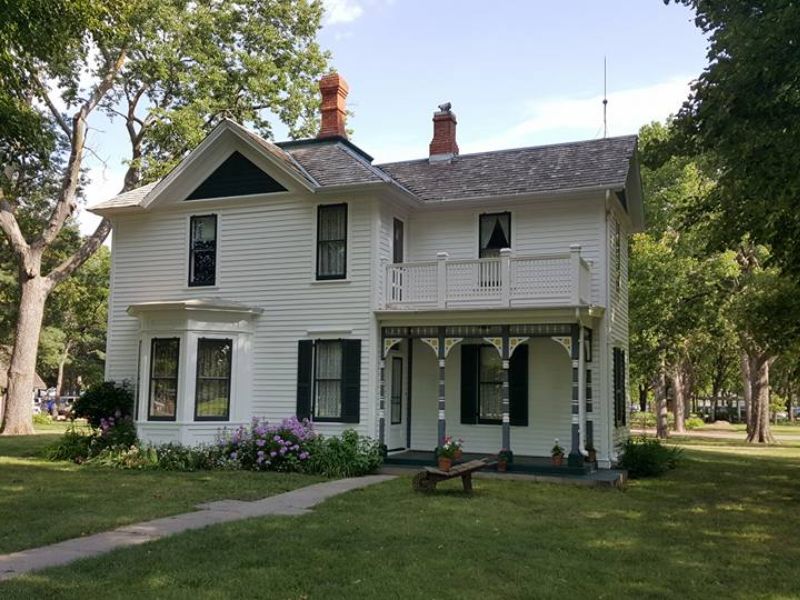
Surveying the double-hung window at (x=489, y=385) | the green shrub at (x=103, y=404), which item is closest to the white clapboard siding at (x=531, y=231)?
the double-hung window at (x=489, y=385)

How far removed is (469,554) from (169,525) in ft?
13.0

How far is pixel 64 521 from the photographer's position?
9.53m

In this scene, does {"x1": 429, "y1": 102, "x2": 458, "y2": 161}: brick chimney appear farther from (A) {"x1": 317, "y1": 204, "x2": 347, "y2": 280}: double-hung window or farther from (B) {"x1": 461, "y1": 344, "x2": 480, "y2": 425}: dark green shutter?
(B) {"x1": 461, "y1": 344, "x2": 480, "y2": 425}: dark green shutter

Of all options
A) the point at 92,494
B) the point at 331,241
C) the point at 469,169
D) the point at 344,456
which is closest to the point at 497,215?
the point at 469,169

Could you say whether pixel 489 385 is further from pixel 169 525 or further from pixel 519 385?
pixel 169 525

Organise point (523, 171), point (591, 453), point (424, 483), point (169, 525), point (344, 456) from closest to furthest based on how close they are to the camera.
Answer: point (169, 525) → point (424, 483) → point (344, 456) → point (591, 453) → point (523, 171)

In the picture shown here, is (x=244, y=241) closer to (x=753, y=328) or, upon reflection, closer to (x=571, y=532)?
(x=571, y=532)

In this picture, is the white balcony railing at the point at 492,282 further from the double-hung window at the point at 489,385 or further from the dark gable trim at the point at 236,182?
the dark gable trim at the point at 236,182

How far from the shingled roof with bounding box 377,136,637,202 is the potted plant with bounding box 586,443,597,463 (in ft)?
18.1

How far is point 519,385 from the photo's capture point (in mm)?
17078

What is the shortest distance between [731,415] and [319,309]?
71.4 m

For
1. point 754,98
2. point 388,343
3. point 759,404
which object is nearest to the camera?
point 754,98

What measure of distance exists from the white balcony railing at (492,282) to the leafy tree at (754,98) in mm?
3322

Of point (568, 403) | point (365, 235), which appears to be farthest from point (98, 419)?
point (568, 403)
